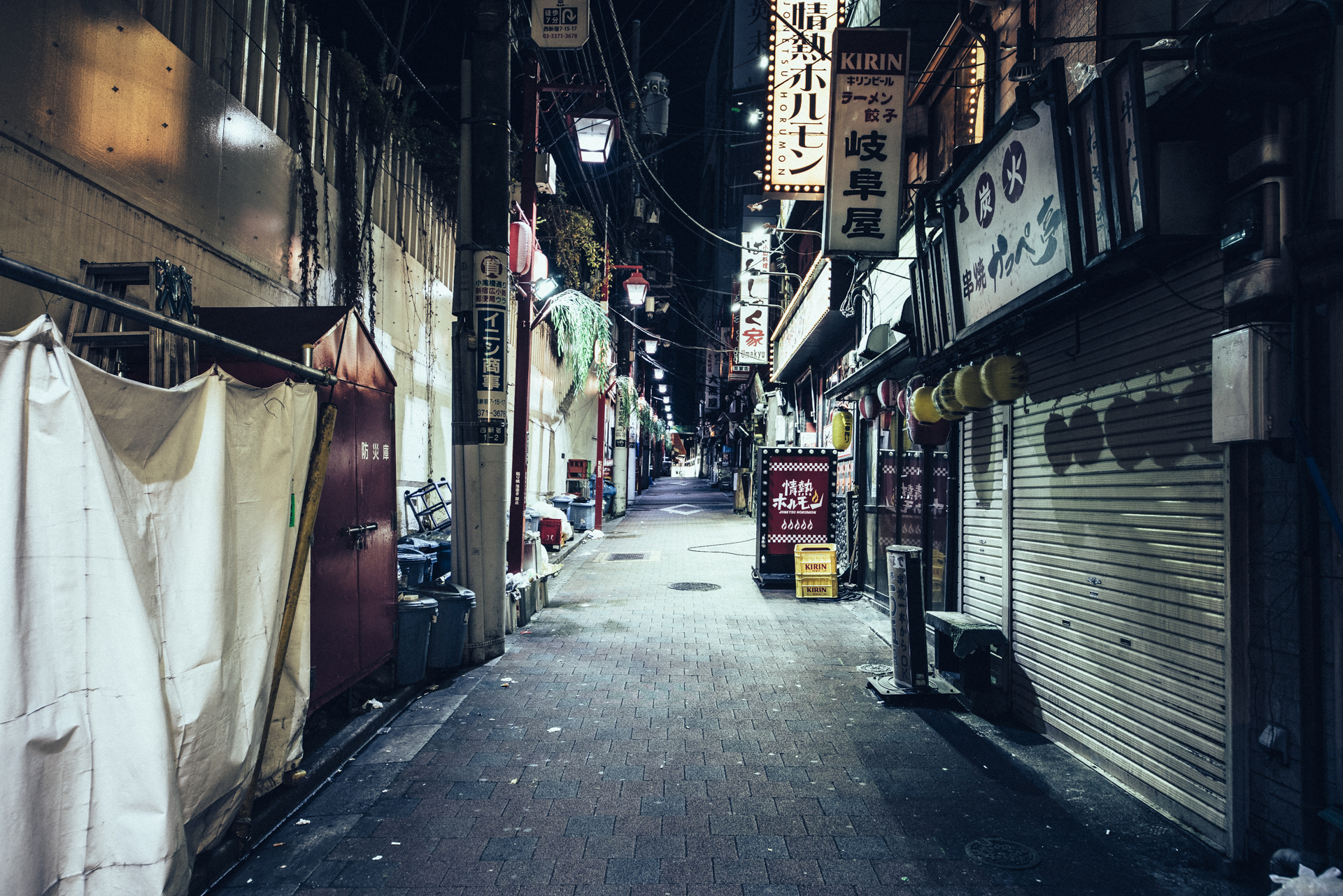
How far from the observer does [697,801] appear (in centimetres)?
464

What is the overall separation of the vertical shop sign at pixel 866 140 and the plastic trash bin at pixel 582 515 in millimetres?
13607

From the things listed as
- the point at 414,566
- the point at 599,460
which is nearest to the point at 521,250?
the point at 414,566

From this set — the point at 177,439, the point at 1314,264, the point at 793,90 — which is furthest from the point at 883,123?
the point at 177,439

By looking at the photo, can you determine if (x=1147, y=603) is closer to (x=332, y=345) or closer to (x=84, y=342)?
(x=332, y=345)

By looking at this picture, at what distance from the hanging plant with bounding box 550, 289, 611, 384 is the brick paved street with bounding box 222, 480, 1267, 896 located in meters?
8.94

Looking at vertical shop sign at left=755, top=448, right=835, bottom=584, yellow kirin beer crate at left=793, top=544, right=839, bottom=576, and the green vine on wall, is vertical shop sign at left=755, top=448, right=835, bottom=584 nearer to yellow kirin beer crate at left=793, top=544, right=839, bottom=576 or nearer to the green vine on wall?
yellow kirin beer crate at left=793, top=544, right=839, bottom=576

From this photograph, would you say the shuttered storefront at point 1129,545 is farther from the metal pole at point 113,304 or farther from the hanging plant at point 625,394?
the hanging plant at point 625,394

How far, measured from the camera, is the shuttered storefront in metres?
4.19

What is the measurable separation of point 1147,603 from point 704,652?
193 inches

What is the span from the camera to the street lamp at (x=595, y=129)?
12.8 metres

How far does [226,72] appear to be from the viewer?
20.4ft

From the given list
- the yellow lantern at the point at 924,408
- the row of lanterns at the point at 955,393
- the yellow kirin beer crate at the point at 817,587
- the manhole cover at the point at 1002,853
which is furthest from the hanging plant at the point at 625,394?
the manhole cover at the point at 1002,853

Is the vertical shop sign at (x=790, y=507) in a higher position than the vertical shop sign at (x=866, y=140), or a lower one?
lower

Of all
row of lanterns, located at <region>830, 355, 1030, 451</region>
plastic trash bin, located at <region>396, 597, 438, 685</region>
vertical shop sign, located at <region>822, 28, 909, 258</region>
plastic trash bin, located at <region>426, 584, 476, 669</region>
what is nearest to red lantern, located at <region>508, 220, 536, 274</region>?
vertical shop sign, located at <region>822, 28, 909, 258</region>
